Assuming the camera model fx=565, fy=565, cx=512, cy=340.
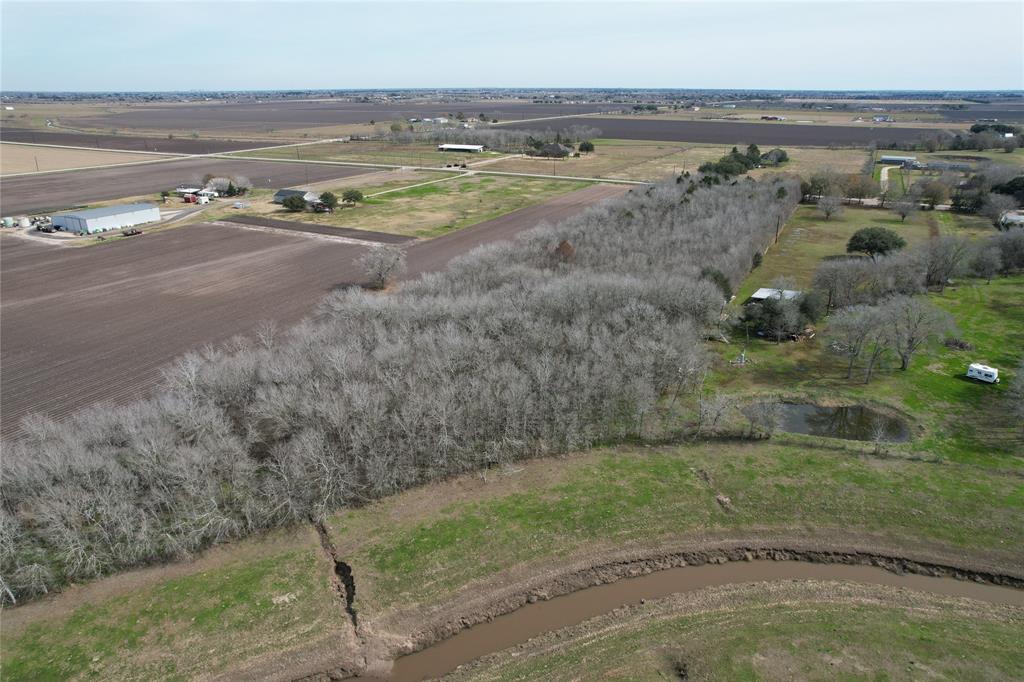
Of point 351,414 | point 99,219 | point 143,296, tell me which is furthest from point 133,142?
point 351,414

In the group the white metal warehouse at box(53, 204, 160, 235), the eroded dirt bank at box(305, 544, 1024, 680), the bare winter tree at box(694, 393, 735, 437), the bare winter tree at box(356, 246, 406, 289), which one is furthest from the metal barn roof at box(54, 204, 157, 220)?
the bare winter tree at box(694, 393, 735, 437)

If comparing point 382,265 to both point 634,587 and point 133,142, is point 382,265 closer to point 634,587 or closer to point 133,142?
point 634,587

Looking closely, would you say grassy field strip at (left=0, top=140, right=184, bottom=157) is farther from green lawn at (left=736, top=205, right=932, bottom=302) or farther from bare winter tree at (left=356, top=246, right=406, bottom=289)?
green lawn at (left=736, top=205, right=932, bottom=302)

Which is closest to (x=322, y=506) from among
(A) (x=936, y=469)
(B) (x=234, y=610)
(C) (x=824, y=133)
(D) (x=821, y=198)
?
(B) (x=234, y=610)

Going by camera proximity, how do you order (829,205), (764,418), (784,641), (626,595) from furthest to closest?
(829,205), (764,418), (626,595), (784,641)

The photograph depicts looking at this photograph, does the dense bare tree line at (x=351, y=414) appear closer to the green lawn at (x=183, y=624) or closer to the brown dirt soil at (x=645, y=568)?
the green lawn at (x=183, y=624)

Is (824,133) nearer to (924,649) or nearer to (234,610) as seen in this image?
(924,649)
